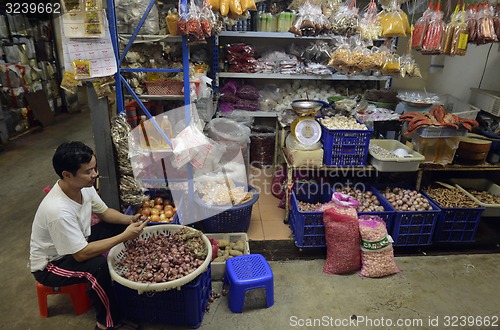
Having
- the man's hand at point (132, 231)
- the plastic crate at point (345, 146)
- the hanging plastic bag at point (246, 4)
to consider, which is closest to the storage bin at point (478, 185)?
the plastic crate at point (345, 146)

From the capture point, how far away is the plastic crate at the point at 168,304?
2131 millimetres

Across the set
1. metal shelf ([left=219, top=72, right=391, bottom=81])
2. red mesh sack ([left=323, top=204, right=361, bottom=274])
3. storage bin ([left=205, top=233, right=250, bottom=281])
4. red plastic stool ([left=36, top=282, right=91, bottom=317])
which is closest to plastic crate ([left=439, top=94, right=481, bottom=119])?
metal shelf ([left=219, top=72, right=391, bottom=81])

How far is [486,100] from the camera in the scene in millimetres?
3631

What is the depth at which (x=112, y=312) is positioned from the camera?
218 centimetres

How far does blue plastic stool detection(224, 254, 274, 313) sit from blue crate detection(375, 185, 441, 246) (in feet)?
4.11

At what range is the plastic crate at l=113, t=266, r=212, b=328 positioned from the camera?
213 centimetres

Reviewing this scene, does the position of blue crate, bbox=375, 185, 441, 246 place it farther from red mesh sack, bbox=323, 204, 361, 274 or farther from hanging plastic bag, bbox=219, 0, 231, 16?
hanging plastic bag, bbox=219, 0, 231, 16

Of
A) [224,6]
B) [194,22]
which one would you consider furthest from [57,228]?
[224,6]

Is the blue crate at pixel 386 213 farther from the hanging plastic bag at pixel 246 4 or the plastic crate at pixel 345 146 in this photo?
the hanging plastic bag at pixel 246 4

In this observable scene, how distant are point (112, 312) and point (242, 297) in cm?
83

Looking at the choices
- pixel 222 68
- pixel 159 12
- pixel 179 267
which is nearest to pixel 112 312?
pixel 179 267

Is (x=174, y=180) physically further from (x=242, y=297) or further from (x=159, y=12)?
(x=159, y=12)

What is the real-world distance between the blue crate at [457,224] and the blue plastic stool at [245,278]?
166 cm

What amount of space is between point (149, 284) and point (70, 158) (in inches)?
31.7
